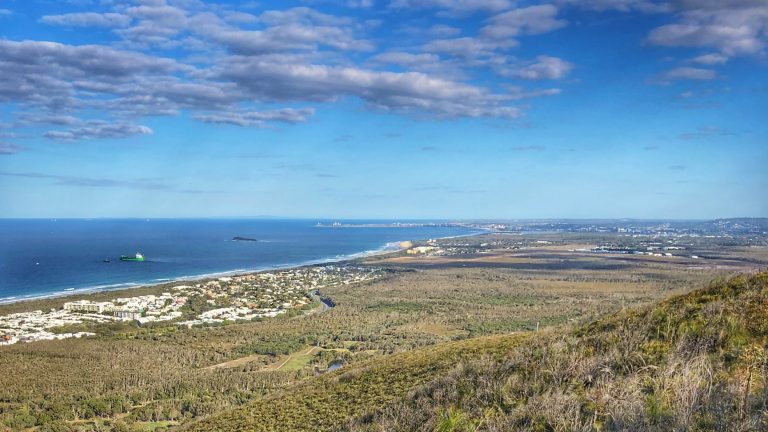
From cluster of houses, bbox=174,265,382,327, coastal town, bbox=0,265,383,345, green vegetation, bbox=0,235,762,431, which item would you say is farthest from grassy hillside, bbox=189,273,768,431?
cluster of houses, bbox=174,265,382,327

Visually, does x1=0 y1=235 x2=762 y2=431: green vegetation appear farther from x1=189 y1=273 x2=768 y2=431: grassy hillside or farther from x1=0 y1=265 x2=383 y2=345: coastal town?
x1=0 y1=265 x2=383 y2=345: coastal town

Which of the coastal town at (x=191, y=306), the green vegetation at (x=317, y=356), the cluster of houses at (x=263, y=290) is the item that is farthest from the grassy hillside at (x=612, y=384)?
the cluster of houses at (x=263, y=290)

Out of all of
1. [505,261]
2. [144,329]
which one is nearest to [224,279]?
[144,329]

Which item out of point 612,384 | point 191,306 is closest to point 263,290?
point 191,306

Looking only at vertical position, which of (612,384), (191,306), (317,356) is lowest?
(191,306)

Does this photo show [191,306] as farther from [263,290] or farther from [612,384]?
[612,384]

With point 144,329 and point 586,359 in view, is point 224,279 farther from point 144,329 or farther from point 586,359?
point 586,359
